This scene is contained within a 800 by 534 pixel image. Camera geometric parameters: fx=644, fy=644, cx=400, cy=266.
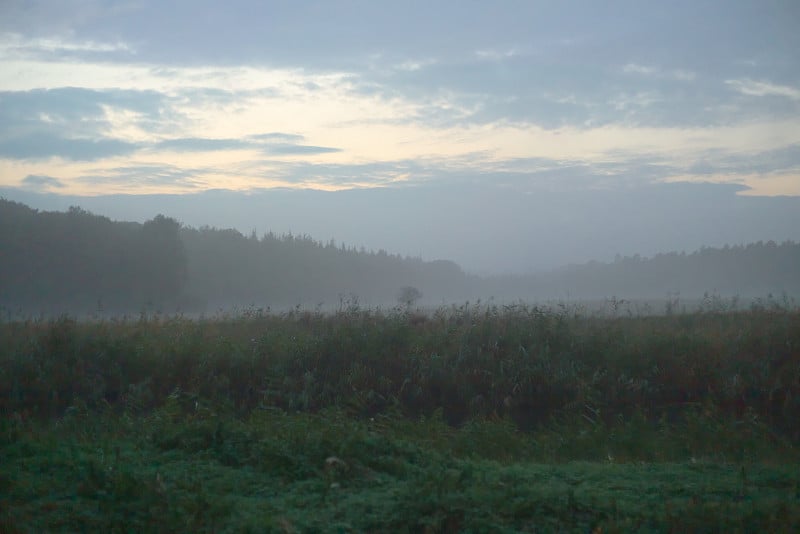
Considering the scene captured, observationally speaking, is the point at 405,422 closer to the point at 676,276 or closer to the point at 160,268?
the point at 160,268

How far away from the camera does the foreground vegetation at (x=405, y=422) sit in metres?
5.03

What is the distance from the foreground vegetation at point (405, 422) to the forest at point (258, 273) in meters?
3.93

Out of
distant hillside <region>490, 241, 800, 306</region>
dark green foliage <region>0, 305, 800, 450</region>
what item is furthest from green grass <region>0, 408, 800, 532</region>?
distant hillside <region>490, 241, 800, 306</region>

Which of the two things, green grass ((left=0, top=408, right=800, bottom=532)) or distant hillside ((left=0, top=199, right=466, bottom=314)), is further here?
distant hillside ((left=0, top=199, right=466, bottom=314))

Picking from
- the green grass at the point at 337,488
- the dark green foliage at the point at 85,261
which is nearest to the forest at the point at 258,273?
the dark green foliage at the point at 85,261

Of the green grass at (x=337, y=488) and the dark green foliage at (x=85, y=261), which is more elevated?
the dark green foliage at (x=85, y=261)

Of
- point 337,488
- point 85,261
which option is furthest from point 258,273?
point 337,488

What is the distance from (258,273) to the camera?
49.4 meters

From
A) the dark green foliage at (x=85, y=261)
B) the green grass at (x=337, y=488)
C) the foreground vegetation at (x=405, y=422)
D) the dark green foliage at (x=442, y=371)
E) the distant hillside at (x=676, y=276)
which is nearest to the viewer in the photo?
the green grass at (x=337, y=488)

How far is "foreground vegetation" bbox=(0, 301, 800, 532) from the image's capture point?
16.5 feet

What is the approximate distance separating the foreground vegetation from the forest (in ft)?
12.9

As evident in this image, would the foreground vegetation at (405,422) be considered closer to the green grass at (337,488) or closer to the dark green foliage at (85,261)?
the green grass at (337,488)

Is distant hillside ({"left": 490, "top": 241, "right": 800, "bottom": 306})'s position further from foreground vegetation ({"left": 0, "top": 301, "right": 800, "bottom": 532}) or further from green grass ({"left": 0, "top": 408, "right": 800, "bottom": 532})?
green grass ({"left": 0, "top": 408, "right": 800, "bottom": 532})

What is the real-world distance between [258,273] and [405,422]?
41.6 m
